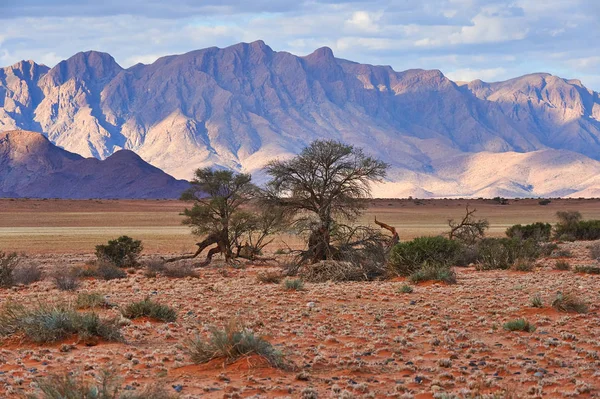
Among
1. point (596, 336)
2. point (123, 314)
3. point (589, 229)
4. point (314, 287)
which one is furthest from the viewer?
point (589, 229)

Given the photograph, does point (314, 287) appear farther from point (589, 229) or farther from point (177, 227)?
point (177, 227)

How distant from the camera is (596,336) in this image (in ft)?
43.9

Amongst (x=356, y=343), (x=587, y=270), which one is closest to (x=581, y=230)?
(x=587, y=270)

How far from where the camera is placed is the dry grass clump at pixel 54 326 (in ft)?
41.8

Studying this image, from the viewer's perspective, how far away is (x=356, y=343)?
1290 cm

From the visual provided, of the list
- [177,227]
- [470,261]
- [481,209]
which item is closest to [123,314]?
[470,261]

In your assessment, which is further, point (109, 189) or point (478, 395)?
point (109, 189)

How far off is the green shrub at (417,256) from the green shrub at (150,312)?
10.0 meters

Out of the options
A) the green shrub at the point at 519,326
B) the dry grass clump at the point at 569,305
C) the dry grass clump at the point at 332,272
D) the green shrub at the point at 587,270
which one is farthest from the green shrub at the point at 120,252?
the green shrub at the point at 519,326

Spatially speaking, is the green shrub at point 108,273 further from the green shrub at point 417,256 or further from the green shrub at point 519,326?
the green shrub at point 519,326

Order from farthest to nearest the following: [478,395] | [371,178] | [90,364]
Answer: [371,178]
[90,364]
[478,395]

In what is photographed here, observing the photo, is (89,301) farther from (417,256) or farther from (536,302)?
(417,256)

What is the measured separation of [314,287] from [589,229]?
2953 centimetres

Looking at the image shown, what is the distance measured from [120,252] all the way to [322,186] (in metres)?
11.8
